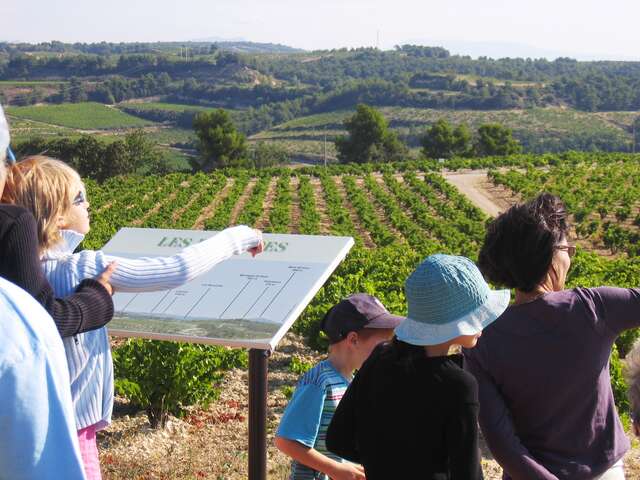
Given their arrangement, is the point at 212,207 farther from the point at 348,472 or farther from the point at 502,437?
the point at 502,437

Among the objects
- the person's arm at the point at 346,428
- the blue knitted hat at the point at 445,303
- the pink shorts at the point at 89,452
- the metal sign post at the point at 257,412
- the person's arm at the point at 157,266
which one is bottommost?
the metal sign post at the point at 257,412

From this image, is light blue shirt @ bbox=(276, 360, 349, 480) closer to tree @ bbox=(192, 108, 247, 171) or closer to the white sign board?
the white sign board

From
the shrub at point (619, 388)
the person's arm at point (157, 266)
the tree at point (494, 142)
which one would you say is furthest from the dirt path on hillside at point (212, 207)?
the tree at point (494, 142)

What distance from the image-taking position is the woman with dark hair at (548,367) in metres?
2.65

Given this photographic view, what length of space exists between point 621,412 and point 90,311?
568 centimetres

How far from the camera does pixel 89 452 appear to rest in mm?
2910

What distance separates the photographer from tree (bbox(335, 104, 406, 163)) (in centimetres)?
7481

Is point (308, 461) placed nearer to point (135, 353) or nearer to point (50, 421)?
point (50, 421)

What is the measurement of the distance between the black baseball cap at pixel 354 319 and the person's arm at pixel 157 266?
1.72 feet

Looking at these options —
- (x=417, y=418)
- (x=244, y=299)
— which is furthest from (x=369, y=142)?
(x=417, y=418)

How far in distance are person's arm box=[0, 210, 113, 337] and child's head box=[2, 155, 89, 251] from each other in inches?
9.4

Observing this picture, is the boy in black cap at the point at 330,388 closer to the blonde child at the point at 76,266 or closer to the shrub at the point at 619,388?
the blonde child at the point at 76,266

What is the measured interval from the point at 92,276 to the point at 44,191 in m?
0.35

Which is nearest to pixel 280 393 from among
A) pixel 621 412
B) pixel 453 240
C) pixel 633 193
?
pixel 621 412
